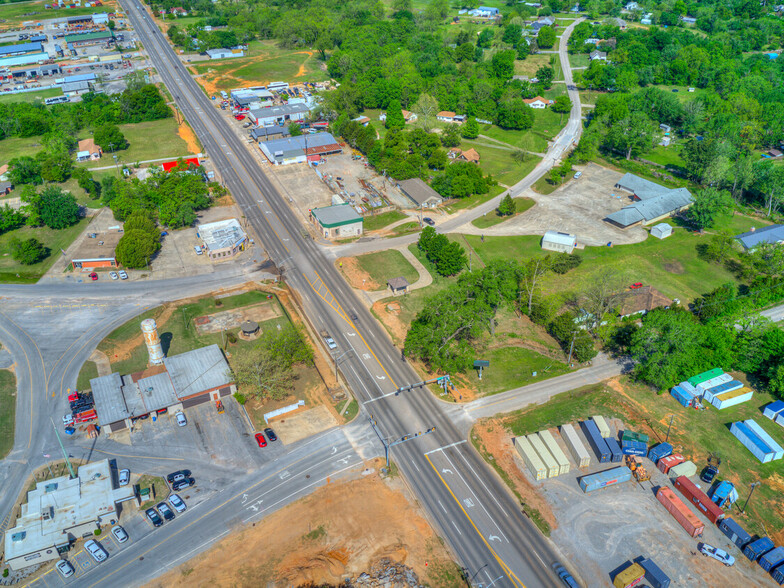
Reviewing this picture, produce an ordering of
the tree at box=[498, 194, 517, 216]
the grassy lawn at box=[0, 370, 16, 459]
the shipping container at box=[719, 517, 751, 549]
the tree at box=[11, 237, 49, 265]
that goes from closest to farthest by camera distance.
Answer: the shipping container at box=[719, 517, 751, 549]
the grassy lawn at box=[0, 370, 16, 459]
the tree at box=[11, 237, 49, 265]
the tree at box=[498, 194, 517, 216]

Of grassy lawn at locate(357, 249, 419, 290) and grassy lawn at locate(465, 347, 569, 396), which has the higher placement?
grassy lawn at locate(357, 249, 419, 290)

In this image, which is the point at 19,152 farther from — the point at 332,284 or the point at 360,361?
the point at 360,361

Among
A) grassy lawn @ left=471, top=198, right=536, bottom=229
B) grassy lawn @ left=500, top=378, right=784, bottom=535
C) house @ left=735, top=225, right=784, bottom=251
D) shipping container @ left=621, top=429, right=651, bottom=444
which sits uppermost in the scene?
grassy lawn @ left=471, top=198, right=536, bottom=229

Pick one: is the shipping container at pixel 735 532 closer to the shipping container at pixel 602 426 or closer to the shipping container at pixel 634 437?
the shipping container at pixel 634 437

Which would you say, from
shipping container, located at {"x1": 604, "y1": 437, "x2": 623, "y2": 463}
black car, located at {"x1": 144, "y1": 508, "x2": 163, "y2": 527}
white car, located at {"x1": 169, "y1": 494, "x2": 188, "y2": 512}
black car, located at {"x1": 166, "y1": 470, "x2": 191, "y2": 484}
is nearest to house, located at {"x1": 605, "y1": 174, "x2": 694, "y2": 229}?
shipping container, located at {"x1": 604, "y1": 437, "x2": 623, "y2": 463}

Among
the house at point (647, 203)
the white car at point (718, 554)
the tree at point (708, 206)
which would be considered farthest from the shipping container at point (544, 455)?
the tree at point (708, 206)

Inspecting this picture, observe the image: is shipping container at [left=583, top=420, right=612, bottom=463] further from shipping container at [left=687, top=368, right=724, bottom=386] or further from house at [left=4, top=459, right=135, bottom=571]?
house at [left=4, top=459, right=135, bottom=571]

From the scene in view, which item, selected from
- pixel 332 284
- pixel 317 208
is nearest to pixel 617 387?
pixel 332 284

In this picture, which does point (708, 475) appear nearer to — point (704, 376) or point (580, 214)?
A: point (704, 376)
